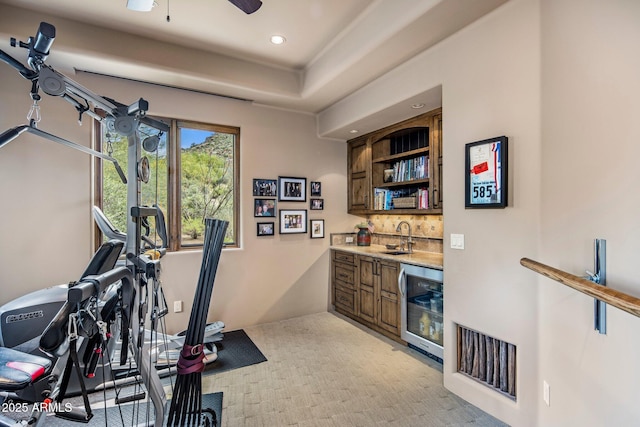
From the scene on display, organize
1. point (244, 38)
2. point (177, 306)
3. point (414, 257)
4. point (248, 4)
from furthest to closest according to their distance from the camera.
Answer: point (177, 306) < point (414, 257) < point (244, 38) < point (248, 4)

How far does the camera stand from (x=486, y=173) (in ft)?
7.30

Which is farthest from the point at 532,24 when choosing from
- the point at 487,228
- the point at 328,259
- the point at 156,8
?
the point at 328,259

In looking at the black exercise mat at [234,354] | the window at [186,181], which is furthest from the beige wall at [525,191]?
the black exercise mat at [234,354]

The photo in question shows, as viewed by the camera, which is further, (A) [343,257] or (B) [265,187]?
(A) [343,257]

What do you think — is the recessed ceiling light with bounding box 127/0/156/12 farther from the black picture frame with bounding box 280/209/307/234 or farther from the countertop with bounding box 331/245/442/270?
the countertop with bounding box 331/245/442/270

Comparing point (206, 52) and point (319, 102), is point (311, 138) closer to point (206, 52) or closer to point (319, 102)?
point (319, 102)

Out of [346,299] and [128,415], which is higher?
[346,299]

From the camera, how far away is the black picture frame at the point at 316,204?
14.5ft

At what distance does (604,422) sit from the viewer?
1446mm

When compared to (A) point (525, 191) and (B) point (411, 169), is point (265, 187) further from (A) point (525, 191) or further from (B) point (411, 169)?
(A) point (525, 191)

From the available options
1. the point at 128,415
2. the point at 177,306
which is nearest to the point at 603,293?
the point at 128,415

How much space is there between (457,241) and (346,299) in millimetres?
2181

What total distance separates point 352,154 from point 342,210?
88 centimetres

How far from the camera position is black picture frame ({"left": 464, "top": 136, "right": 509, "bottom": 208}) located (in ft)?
6.91
